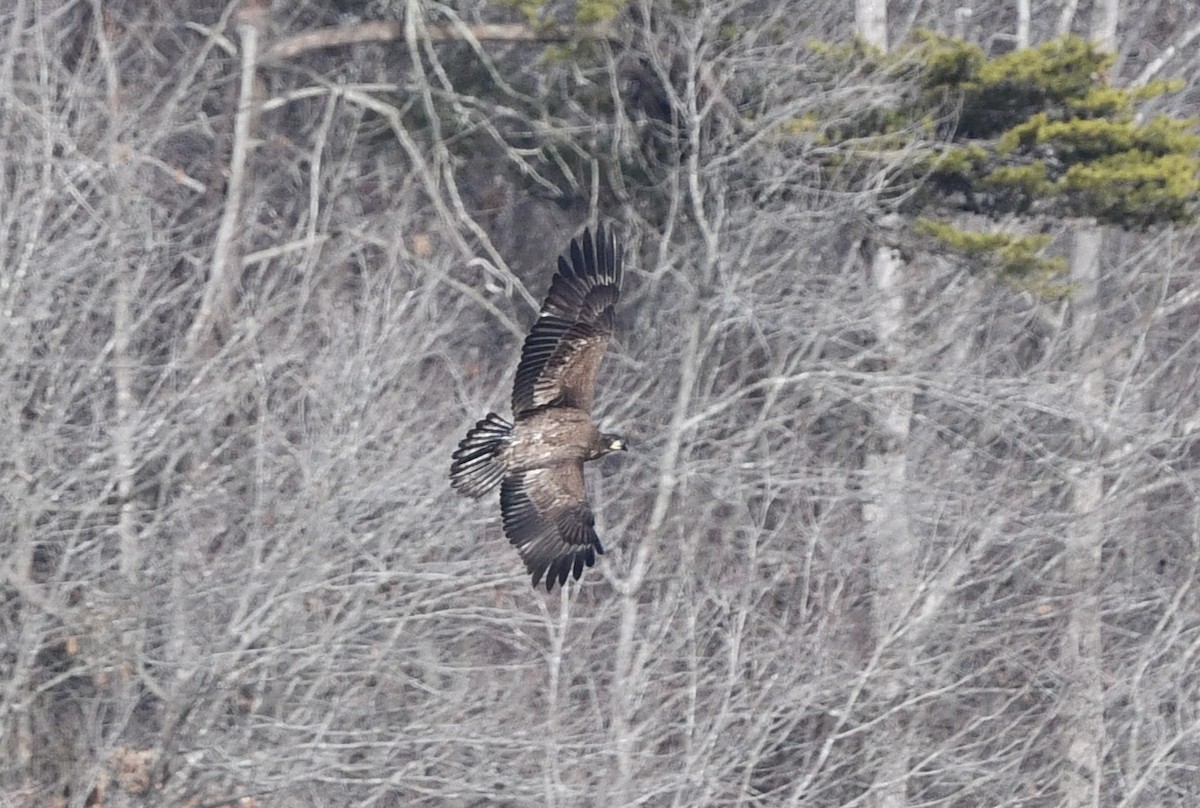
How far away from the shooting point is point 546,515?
9148 mm

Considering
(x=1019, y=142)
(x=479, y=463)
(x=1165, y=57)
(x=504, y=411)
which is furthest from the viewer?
(x=1165, y=57)

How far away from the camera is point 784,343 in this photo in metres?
14.2

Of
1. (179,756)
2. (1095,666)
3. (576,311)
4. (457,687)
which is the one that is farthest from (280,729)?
(1095,666)

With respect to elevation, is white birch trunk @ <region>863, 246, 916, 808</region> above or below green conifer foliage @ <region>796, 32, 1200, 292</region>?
below

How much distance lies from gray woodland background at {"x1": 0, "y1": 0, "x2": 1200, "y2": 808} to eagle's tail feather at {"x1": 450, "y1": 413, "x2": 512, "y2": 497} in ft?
5.18

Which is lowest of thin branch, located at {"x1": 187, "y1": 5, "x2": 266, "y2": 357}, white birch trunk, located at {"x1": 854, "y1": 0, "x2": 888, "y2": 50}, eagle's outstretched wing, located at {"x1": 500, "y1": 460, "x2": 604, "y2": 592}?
thin branch, located at {"x1": 187, "y1": 5, "x2": 266, "y2": 357}

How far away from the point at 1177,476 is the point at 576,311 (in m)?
6.63

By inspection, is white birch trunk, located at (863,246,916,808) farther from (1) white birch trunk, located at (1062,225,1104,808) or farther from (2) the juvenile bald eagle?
(2) the juvenile bald eagle

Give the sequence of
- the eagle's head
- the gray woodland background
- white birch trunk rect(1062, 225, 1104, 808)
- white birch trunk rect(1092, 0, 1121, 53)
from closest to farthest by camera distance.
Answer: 1. the eagle's head
2. the gray woodland background
3. white birch trunk rect(1062, 225, 1104, 808)
4. white birch trunk rect(1092, 0, 1121, 53)

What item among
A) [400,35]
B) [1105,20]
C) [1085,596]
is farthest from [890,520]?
[1105,20]

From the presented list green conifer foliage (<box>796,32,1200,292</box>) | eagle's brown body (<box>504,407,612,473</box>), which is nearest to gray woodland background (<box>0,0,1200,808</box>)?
green conifer foliage (<box>796,32,1200,292</box>)

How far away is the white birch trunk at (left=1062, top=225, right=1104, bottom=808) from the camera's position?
13.9 m

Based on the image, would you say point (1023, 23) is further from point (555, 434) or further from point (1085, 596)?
point (555, 434)

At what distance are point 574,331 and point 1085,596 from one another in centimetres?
621
